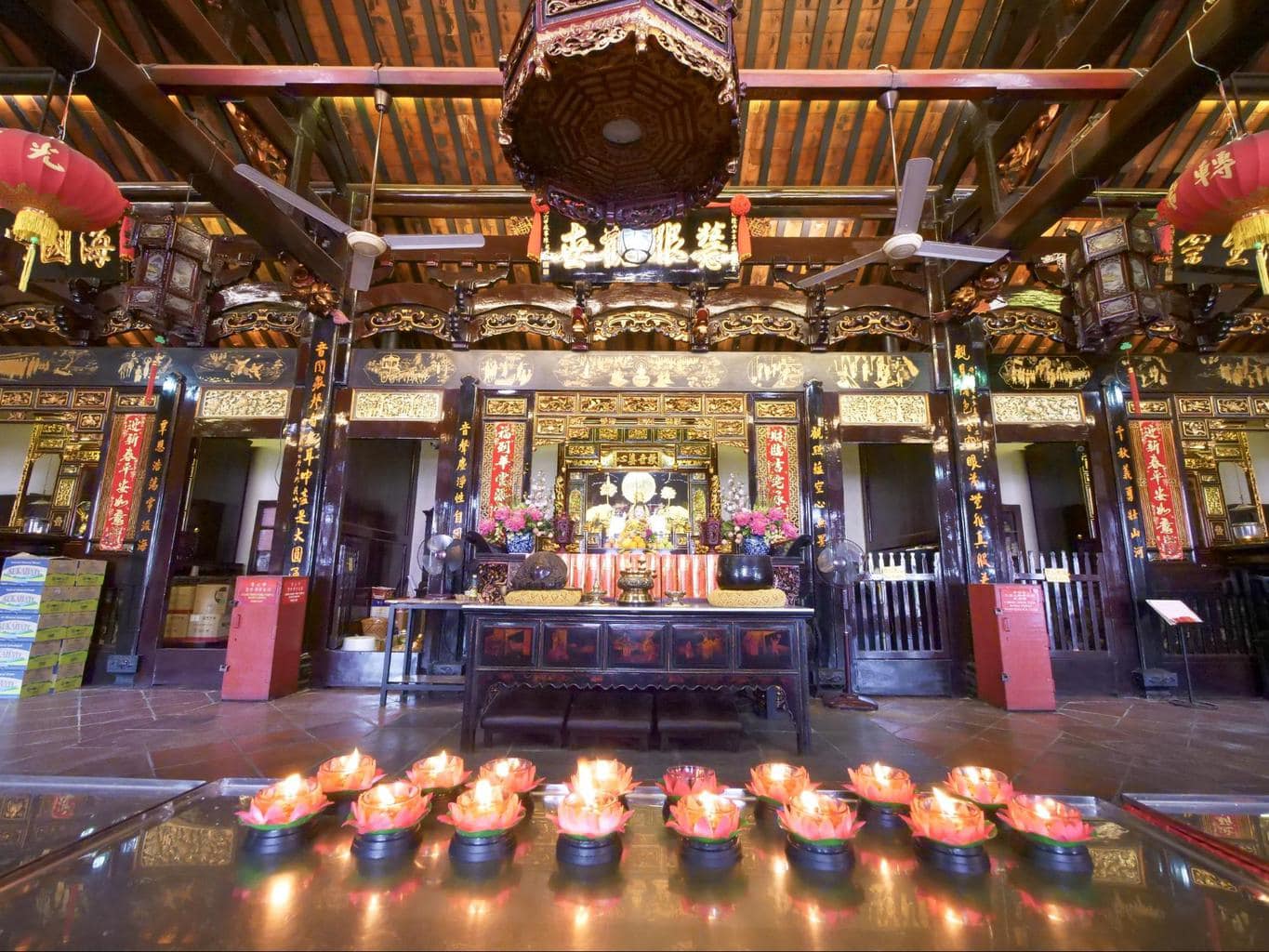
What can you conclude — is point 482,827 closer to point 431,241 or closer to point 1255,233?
point 431,241

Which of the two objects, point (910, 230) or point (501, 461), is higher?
point (910, 230)

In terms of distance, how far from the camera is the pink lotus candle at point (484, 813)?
130 cm

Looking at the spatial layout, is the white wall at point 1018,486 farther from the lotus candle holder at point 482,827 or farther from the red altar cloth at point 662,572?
the lotus candle holder at point 482,827

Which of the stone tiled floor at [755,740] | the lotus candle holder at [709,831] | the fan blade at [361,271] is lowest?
the stone tiled floor at [755,740]

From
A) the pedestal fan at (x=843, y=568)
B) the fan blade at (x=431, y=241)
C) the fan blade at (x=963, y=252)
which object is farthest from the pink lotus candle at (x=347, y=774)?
the fan blade at (x=963, y=252)

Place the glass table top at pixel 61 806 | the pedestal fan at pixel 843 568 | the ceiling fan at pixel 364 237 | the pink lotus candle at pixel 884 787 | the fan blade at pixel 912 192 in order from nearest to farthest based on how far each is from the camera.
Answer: the glass table top at pixel 61 806 → the pink lotus candle at pixel 884 787 → the fan blade at pixel 912 192 → the ceiling fan at pixel 364 237 → the pedestal fan at pixel 843 568

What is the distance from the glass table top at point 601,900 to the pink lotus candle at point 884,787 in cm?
15

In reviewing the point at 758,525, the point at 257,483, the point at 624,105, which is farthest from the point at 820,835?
the point at 257,483

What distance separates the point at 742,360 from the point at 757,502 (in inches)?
73.6

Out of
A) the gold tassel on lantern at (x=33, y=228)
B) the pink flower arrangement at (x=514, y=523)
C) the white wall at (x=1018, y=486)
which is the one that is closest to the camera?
the gold tassel on lantern at (x=33, y=228)

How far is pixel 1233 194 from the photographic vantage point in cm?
303

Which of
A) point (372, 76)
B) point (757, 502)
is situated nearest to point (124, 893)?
point (372, 76)

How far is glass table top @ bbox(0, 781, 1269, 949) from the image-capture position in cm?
98

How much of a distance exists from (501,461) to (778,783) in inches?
215
